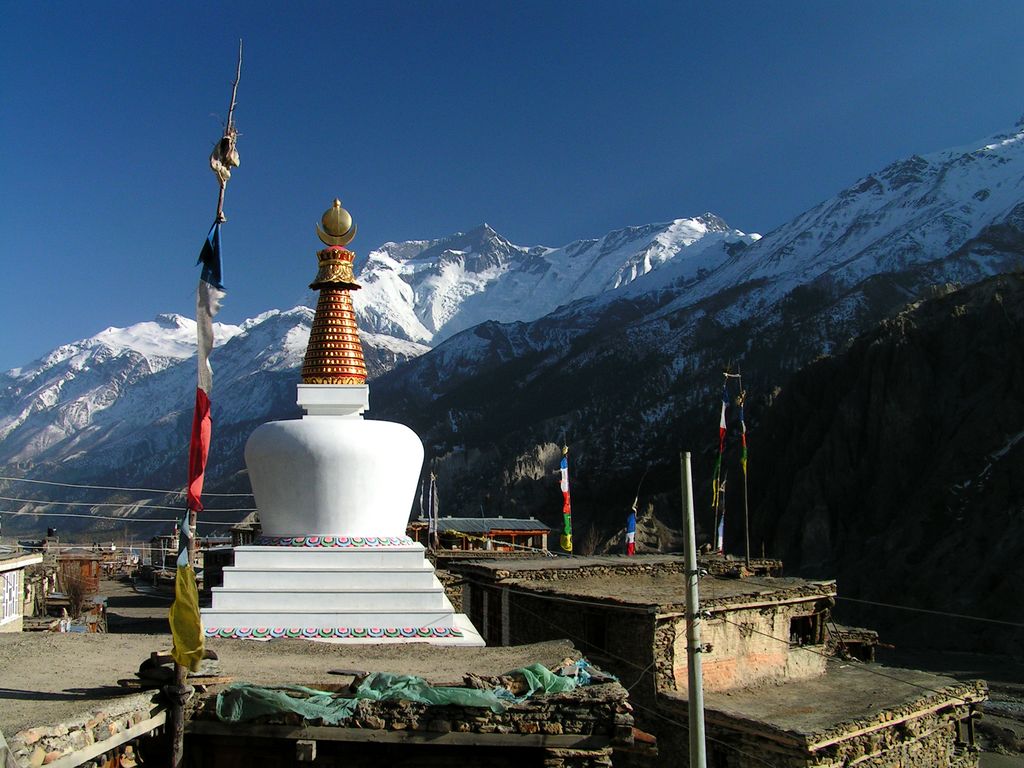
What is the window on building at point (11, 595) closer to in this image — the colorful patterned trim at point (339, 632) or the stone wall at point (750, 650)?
the colorful patterned trim at point (339, 632)

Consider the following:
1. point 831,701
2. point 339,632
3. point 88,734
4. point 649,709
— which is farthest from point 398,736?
point 831,701

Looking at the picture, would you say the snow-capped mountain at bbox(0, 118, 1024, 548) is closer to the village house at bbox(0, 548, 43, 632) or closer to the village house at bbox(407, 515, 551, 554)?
the village house at bbox(407, 515, 551, 554)

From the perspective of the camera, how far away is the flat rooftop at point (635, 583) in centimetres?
1655

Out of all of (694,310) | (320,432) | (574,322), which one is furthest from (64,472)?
(320,432)

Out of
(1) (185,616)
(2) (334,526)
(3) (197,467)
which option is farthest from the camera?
(2) (334,526)

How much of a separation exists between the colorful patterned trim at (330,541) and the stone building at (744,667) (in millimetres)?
4094

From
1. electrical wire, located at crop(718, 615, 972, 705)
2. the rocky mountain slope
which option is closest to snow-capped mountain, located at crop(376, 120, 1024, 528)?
the rocky mountain slope

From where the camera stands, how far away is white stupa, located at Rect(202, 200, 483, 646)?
13445mm

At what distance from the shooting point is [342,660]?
10852 mm

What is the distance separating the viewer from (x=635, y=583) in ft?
65.2

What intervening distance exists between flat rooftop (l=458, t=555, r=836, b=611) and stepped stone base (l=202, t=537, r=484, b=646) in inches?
151

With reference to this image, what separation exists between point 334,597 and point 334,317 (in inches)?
204

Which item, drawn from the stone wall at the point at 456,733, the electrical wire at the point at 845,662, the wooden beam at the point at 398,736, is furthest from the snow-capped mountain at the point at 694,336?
the wooden beam at the point at 398,736

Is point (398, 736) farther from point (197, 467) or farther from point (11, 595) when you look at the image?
point (11, 595)
